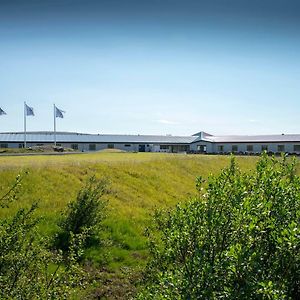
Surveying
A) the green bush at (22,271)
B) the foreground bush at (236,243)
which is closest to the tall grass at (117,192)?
the green bush at (22,271)

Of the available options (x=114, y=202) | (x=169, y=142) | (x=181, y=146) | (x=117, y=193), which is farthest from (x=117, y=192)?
(x=181, y=146)

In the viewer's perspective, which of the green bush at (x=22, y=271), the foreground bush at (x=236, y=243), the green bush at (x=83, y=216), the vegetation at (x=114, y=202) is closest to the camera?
the foreground bush at (x=236, y=243)

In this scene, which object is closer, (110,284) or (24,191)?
(110,284)

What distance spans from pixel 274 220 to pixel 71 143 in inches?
4100

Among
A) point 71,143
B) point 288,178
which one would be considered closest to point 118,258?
point 288,178

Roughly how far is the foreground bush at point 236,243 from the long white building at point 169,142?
94.7 m

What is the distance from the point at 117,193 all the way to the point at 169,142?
8915 cm

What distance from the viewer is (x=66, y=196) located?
83.9ft

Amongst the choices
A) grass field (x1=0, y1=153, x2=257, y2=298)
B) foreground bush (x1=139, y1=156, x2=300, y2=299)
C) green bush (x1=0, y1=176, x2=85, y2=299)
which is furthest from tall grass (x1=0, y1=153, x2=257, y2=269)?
foreground bush (x1=139, y1=156, x2=300, y2=299)

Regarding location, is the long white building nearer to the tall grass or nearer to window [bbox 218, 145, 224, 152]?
window [bbox 218, 145, 224, 152]

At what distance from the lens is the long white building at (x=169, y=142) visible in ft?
338

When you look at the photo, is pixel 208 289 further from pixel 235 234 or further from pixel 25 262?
pixel 25 262

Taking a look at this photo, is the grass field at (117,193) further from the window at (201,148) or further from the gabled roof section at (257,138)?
the window at (201,148)

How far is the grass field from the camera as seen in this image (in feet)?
65.4
